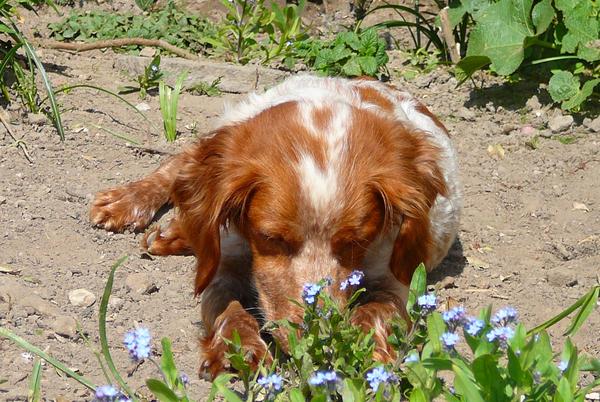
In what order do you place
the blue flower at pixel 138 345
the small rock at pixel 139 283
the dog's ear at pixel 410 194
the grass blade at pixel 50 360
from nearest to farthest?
the blue flower at pixel 138 345, the grass blade at pixel 50 360, the dog's ear at pixel 410 194, the small rock at pixel 139 283

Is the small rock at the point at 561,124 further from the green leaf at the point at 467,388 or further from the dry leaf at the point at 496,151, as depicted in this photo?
the green leaf at the point at 467,388

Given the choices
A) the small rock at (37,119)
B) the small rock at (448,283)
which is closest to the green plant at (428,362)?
the small rock at (448,283)

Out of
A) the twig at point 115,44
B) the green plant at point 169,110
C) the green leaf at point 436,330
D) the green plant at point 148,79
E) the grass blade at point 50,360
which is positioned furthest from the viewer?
the twig at point 115,44

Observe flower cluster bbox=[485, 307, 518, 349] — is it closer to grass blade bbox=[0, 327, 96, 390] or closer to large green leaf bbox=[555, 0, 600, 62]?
grass blade bbox=[0, 327, 96, 390]

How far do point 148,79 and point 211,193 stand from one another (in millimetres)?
2343

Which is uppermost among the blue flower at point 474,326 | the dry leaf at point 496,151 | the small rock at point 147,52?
the blue flower at point 474,326

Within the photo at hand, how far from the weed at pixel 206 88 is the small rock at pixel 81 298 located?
2345 mm

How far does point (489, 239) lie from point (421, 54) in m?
2.36

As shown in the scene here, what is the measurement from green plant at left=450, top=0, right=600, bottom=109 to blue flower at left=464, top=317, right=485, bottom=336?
138 inches

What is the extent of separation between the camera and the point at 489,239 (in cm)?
505

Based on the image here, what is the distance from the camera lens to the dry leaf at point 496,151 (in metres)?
5.86

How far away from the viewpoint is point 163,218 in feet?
17.2

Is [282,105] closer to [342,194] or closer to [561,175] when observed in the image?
[342,194]

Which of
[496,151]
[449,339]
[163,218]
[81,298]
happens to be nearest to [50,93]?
[163,218]
